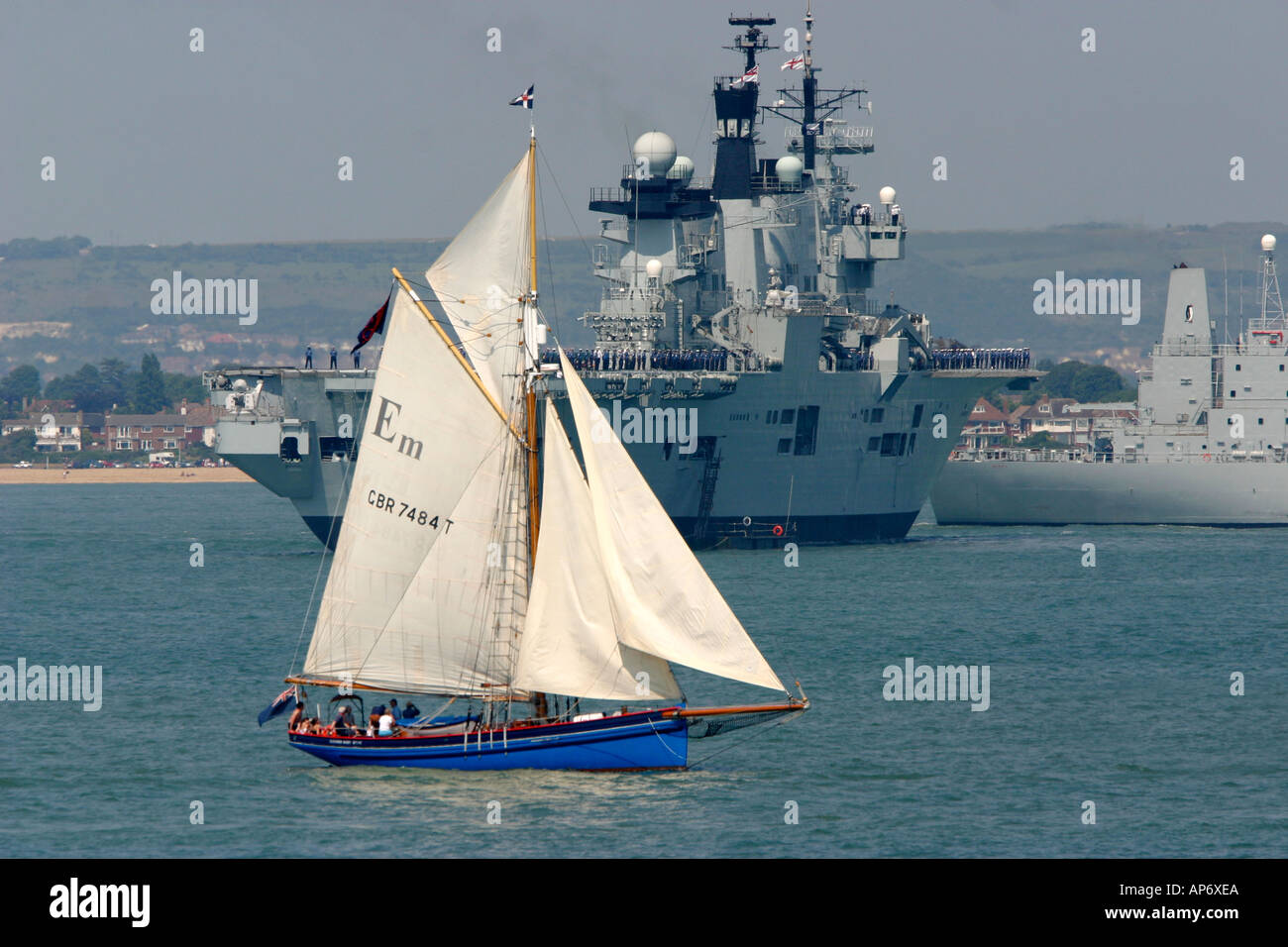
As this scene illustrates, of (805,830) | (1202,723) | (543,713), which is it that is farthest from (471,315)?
(1202,723)

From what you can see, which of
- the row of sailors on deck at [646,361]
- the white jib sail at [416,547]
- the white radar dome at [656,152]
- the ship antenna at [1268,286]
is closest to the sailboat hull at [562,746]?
the white jib sail at [416,547]

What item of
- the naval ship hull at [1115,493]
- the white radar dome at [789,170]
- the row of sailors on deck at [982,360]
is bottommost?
the naval ship hull at [1115,493]

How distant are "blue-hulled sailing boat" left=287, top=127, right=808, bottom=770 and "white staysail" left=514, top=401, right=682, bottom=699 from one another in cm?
4

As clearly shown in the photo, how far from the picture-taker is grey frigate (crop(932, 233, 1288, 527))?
99500 mm

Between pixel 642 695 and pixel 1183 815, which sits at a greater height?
pixel 642 695

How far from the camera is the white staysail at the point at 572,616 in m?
32.8

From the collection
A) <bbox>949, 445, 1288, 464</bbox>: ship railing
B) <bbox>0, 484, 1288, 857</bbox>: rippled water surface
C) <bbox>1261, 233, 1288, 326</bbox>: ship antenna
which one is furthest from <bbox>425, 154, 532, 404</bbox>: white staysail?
<bbox>1261, 233, 1288, 326</bbox>: ship antenna

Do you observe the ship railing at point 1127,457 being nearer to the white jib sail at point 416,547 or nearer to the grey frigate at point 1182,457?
the grey frigate at point 1182,457

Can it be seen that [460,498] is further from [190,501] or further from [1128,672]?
[190,501]

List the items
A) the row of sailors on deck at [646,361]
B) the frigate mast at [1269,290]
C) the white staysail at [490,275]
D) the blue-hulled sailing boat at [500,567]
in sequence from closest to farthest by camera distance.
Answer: the blue-hulled sailing boat at [500,567]
the white staysail at [490,275]
the row of sailors on deck at [646,361]
the frigate mast at [1269,290]

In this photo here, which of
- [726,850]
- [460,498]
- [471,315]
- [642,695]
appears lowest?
[726,850]

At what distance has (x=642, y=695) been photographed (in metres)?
32.8

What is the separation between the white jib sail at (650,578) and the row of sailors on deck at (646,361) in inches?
1891
